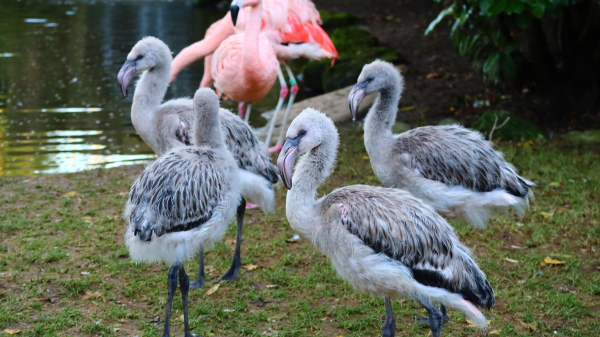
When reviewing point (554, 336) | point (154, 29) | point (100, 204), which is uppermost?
point (554, 336)

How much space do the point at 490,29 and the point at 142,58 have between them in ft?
16.2

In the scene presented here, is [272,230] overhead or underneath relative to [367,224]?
underneath

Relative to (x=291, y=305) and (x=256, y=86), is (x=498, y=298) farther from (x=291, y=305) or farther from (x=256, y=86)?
(x=256, y=86)

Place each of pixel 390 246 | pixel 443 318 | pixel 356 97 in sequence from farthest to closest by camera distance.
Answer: pixel 356 97 < pixel 443 318 < pixel 390 246

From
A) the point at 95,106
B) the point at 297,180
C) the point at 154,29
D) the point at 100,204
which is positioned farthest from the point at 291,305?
the point at 154,29

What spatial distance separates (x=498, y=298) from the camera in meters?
4.35

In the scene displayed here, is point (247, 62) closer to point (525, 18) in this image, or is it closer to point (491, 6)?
point (491, 6)

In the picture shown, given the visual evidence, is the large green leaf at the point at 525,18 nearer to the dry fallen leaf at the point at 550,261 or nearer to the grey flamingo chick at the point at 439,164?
the grey flamingo chick at the point at 439,164

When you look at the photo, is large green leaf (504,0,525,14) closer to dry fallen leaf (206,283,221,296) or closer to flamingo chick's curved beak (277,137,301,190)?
flamingo chick's curved beak (277,137,301,190)

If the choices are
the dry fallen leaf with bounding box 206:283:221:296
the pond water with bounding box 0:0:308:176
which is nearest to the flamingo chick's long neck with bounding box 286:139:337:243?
the dry fallen leaf with bounding box 206:283:221:296

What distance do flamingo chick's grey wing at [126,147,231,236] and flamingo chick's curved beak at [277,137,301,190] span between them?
1.86 ft

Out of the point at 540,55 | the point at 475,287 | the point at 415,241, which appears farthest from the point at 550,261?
the point at 540,55

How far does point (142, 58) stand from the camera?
4812 millimetres

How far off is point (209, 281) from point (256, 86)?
249 cm
